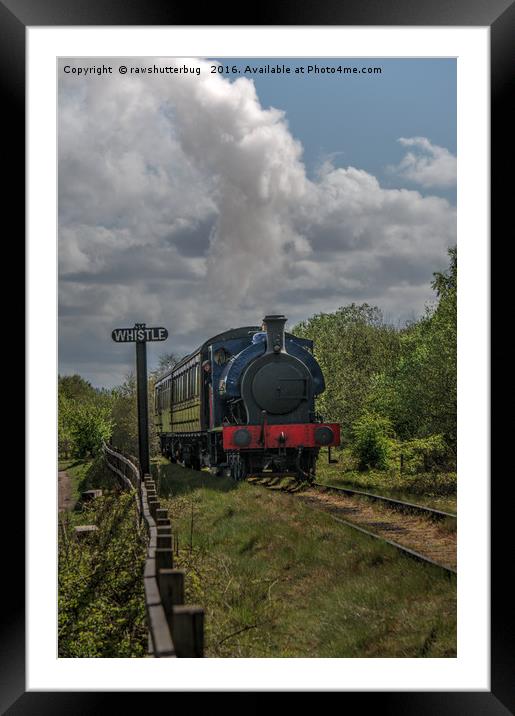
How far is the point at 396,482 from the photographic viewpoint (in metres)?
13.8

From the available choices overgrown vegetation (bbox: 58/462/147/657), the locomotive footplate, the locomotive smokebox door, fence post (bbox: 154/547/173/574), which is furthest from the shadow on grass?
fence post (bbox: 154/547/173/574)

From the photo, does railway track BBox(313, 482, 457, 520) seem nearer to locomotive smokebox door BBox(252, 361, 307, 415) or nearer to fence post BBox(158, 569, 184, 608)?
locomotive smokebox door BBox(252, 361, 307, 415)

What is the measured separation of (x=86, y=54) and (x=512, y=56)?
133 inches

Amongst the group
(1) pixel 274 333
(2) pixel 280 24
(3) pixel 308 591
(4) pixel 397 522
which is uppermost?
(2) pixel 280 24

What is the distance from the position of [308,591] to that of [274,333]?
7.51 m

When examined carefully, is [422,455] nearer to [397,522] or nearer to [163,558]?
[397,522]

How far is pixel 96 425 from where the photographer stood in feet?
46.3

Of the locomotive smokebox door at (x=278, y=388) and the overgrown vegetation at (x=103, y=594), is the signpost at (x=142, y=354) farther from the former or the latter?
the locomotive smokebox door at (x=278, y=388)

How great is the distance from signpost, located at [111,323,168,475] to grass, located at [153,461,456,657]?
109 cm

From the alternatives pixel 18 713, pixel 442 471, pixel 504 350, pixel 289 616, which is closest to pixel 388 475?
pixel 442 471

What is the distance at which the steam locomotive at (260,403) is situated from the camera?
1385 cm

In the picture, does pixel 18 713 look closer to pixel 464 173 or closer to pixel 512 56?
pixel 464 173

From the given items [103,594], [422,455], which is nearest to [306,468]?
[422,455]

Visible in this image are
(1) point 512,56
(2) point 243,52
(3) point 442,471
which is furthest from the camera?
(3) point 442,471
